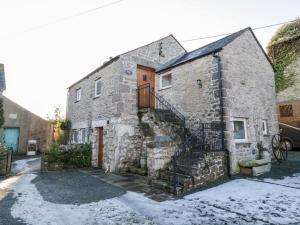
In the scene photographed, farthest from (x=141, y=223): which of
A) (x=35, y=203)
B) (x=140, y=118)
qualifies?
(x=140, y=118)

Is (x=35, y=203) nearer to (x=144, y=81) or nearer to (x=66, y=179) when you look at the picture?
(x=66, y=179)

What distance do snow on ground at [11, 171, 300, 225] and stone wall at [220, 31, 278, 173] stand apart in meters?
2.34

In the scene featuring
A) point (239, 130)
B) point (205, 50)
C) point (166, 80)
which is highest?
point (205, 50)

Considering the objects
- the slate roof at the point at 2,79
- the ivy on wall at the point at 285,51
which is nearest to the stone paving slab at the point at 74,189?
the slate roof at the point at 2,79

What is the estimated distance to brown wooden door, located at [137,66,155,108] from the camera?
35.2ft

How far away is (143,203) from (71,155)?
7005 mm

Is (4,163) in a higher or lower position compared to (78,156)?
lower

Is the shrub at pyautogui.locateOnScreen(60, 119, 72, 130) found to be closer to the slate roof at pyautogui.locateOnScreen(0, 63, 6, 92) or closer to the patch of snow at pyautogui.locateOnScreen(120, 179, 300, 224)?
the slate roof at pyautogui.locateOnScreen(0, 63, 6, 92)

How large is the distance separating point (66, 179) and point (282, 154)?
10.1 meters

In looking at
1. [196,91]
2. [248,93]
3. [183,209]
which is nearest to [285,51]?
[248,93]

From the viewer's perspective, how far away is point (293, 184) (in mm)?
6371

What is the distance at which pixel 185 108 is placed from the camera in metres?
9.63

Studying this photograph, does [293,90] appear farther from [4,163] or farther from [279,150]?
[4,163]

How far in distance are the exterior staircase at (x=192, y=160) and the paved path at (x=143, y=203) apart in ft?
1.32
